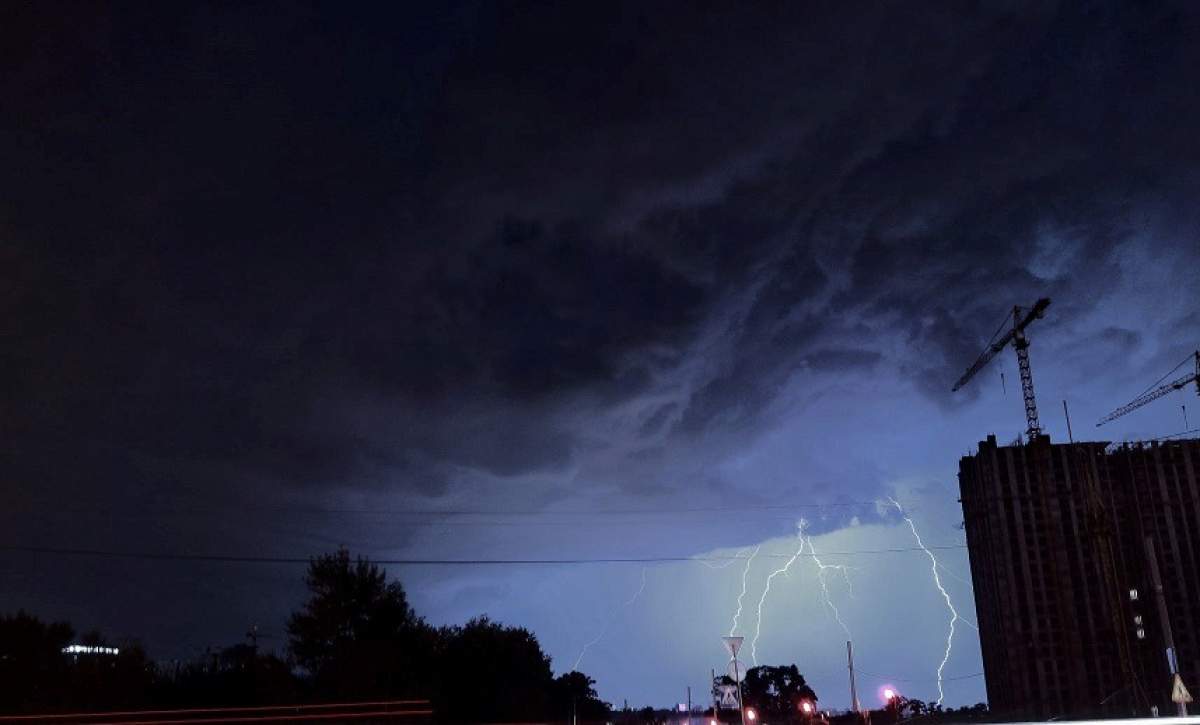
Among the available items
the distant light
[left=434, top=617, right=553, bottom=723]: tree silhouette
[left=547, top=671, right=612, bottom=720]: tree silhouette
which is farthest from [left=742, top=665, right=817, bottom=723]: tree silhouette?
the distant light

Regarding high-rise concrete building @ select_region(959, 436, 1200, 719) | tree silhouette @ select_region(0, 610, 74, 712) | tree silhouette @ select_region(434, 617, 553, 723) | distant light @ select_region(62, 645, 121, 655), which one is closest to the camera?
tree silhouette @ select_region(0, 610, 74, 712)

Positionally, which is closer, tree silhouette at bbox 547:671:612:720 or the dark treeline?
the dark treeline

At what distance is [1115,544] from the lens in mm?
105875

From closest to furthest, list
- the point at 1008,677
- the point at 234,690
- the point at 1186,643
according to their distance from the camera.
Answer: the point at 234,690, the point at 1186,643, the point at 1008,677

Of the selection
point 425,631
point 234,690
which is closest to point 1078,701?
point 425,631

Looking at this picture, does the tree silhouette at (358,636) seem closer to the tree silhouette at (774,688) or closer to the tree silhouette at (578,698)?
the tree silhouette at (578,698)

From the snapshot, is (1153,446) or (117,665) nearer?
(117,665)

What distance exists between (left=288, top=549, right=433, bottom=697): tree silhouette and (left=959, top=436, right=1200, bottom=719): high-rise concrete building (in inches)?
2642

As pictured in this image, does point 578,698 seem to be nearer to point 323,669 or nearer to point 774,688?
point 774,688

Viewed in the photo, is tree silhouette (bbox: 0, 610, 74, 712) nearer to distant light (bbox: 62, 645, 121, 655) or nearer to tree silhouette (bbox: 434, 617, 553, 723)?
distant light (bbox: 62, 645, 121, 655)

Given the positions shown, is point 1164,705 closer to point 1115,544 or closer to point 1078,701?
point 1078,701

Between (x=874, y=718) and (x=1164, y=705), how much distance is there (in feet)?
69.8

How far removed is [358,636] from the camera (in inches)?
2275

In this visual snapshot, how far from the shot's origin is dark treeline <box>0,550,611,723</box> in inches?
2067
